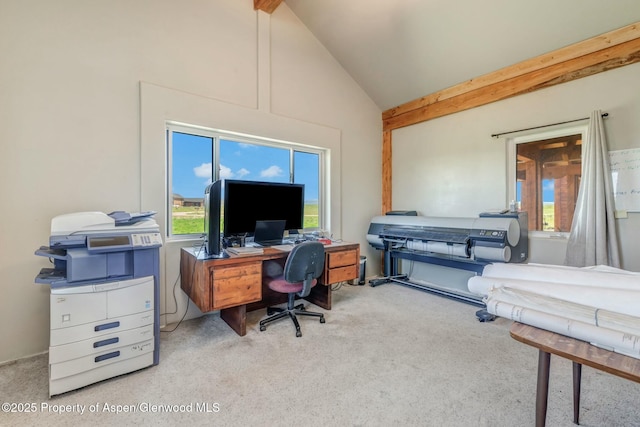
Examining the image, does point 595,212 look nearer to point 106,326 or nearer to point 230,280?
point 230,280

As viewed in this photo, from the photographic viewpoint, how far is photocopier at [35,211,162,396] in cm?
171

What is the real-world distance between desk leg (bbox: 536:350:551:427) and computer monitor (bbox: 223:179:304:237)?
258 centimetres

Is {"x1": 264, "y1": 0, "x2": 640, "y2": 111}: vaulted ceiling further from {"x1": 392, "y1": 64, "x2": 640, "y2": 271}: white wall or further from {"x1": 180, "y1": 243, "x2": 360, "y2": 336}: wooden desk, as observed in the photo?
{"x1": 180, "y1": 243, "x2": 360, "y2": 336}: wooden desk

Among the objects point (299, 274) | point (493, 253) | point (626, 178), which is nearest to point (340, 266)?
point (299, 274)

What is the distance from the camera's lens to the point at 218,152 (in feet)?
10.3

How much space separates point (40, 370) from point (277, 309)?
72.4 inches

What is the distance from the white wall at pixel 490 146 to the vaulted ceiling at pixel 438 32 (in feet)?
1.55

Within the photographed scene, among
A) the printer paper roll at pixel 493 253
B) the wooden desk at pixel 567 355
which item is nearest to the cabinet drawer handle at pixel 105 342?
the wooden desk at pixel 567 355

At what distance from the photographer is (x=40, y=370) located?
200 centimetres

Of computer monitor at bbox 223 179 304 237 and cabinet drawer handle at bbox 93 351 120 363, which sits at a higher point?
computer monitor at bbox 223 179 304 237

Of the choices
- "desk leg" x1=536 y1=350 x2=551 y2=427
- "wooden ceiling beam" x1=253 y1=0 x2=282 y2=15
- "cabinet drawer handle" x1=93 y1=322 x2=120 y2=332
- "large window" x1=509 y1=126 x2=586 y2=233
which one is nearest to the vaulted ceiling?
"wooden ceiling beam" x1=253 y1=0 x2=282 y2=15

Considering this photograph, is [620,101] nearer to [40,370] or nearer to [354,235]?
[354,235]

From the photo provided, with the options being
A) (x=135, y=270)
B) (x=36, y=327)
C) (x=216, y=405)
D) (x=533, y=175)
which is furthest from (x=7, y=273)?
(x=533, y=175)

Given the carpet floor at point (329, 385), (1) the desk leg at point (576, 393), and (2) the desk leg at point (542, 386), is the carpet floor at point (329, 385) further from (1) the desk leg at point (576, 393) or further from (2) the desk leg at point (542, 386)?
(2) the desk leg at point (542, 386)
